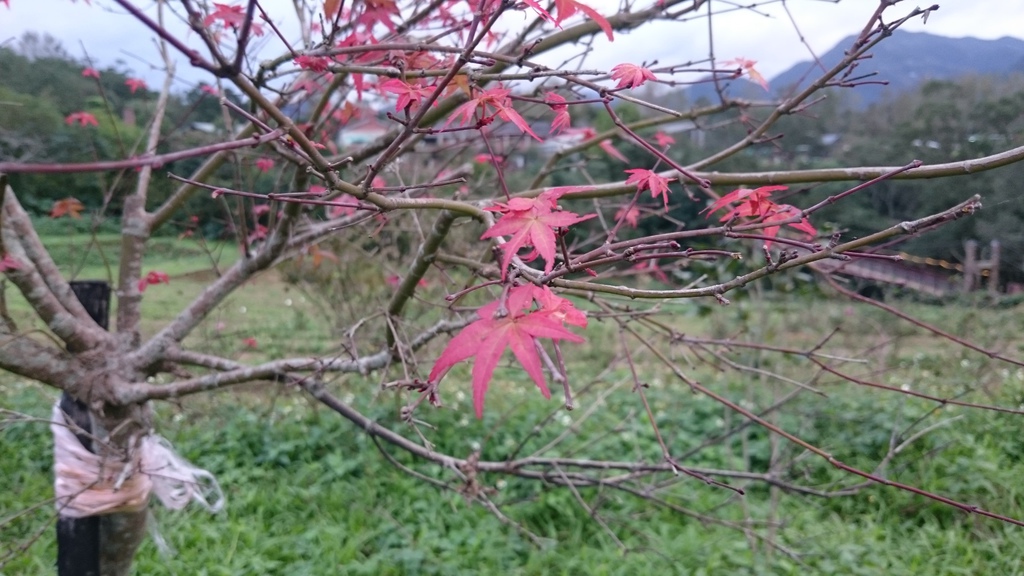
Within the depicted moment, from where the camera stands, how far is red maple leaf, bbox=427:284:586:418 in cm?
64

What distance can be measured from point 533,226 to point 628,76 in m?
0.38

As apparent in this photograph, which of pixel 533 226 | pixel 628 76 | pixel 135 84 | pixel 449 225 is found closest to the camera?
pixel 533 226

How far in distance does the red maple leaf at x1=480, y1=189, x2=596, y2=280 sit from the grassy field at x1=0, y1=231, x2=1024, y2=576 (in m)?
1.30

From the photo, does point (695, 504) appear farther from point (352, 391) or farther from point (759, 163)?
point (759, 163)

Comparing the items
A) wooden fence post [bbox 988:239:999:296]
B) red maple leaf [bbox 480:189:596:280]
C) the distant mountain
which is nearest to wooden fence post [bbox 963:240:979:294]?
wooden fence post [bbox 988:239:999:296]

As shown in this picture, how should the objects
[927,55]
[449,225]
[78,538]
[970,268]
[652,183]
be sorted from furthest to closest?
[970,268] < [927,55] < [78,538] < [449,225] < [652,183]

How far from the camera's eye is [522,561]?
2.78m

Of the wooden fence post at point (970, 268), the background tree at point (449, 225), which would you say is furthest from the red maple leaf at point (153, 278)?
the wooden fence post at point (970, 268)

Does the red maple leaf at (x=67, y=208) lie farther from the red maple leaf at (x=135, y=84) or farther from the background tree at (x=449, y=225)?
the red maple leaf at (x=135, y=84)

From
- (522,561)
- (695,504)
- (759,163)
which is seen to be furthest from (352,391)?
(759,163)

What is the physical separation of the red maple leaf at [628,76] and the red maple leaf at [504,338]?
1.59 ft

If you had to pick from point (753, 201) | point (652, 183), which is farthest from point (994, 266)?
point (652, 183)

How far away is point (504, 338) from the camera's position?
673 mm

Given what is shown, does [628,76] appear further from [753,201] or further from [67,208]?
[67,208]
